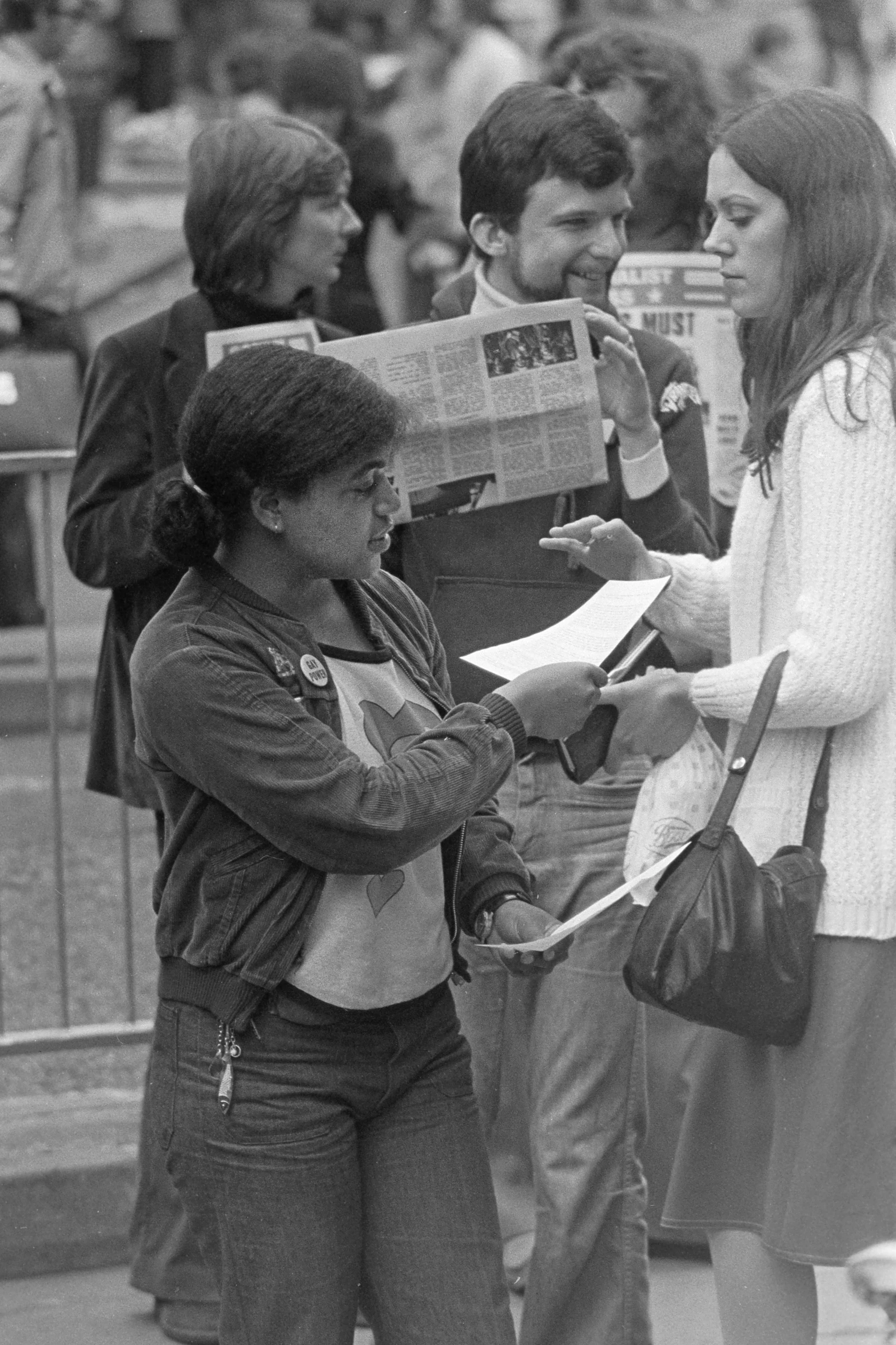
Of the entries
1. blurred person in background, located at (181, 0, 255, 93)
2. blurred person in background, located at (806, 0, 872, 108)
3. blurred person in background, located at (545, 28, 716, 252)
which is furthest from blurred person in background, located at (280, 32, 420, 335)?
blurred person in background, located at (806, 0, 872, 108)

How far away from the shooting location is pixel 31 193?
7953mm

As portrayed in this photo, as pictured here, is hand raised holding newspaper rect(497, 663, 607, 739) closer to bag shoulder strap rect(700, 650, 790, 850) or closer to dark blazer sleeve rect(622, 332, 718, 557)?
bag shoulder strap rect(700, 650, 790, 850)

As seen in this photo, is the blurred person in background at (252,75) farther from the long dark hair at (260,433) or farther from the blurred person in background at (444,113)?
the long dark hair at (260,433)

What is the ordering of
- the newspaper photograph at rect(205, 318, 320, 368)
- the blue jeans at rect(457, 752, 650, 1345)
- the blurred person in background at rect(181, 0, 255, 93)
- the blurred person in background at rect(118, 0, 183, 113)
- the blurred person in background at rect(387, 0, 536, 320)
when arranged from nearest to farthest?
the blue jeans at rect(457, 752, 650, 1345), the newspaper photograph at rect(205, 318, 320, 368), the blurred person in background at rect(387, 0, 536, 320), the blurred person in background at rect(118, 0, 183, 113), the blurred person in background at rect(181, 0, 255, 93)

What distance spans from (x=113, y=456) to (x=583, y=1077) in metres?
1.38

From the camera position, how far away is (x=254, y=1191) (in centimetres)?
271

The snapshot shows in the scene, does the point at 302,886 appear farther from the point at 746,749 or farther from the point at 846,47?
the point at 846,47

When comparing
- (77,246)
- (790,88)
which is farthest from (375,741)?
(77,246)

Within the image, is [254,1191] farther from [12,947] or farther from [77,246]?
[77,246]

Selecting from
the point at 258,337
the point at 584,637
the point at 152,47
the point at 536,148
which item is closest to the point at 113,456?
the point at 258,337

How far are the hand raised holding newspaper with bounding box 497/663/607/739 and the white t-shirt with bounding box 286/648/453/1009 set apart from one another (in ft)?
0.49

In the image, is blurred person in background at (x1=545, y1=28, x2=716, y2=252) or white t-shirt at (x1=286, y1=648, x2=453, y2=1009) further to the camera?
blurred person in background at (x1=545, y1=28, x2=716, y2=252)

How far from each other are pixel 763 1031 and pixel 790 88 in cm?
137

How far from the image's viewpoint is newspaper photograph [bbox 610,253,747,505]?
4414 mm
